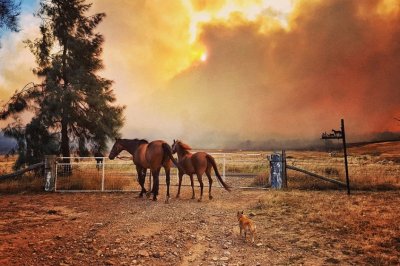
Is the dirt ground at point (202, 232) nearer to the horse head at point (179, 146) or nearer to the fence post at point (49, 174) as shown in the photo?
the horse head at point (179, 146)

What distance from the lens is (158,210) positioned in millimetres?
11188

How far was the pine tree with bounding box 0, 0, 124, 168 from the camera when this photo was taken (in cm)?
2006

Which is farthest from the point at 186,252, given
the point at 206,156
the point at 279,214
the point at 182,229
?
the point at 206,156

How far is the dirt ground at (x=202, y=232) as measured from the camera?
6410 millimetres

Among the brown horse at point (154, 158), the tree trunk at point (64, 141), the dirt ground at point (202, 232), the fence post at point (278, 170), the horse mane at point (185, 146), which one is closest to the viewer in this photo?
the dirt ground at point (202, 232)

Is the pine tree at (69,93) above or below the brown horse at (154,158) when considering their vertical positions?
above

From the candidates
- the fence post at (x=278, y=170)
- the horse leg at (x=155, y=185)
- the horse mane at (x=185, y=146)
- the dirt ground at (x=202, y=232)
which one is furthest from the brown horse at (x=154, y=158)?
the fence post at (x=278, y=170)

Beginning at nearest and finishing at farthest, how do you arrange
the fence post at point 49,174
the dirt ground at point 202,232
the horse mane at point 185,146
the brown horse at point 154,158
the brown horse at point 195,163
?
the dirt ground at point 202,232, the brown horse at point 195,163, the brown horse at point 154,158, the horse mane at point 185,146, the fence post at point 49,174

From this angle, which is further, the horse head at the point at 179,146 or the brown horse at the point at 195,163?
the horse head at the point at 179,146

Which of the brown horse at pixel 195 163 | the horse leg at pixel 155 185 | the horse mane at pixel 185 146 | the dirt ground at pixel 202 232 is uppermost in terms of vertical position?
the horse mane at pixel 185 146

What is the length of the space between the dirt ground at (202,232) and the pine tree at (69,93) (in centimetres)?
804

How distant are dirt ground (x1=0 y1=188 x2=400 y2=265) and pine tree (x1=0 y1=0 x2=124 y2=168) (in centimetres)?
804

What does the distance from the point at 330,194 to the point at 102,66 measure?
1640 cm

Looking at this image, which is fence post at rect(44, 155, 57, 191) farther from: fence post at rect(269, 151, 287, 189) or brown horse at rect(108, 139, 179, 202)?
fence post at rect(269, 151, 287, 189)
